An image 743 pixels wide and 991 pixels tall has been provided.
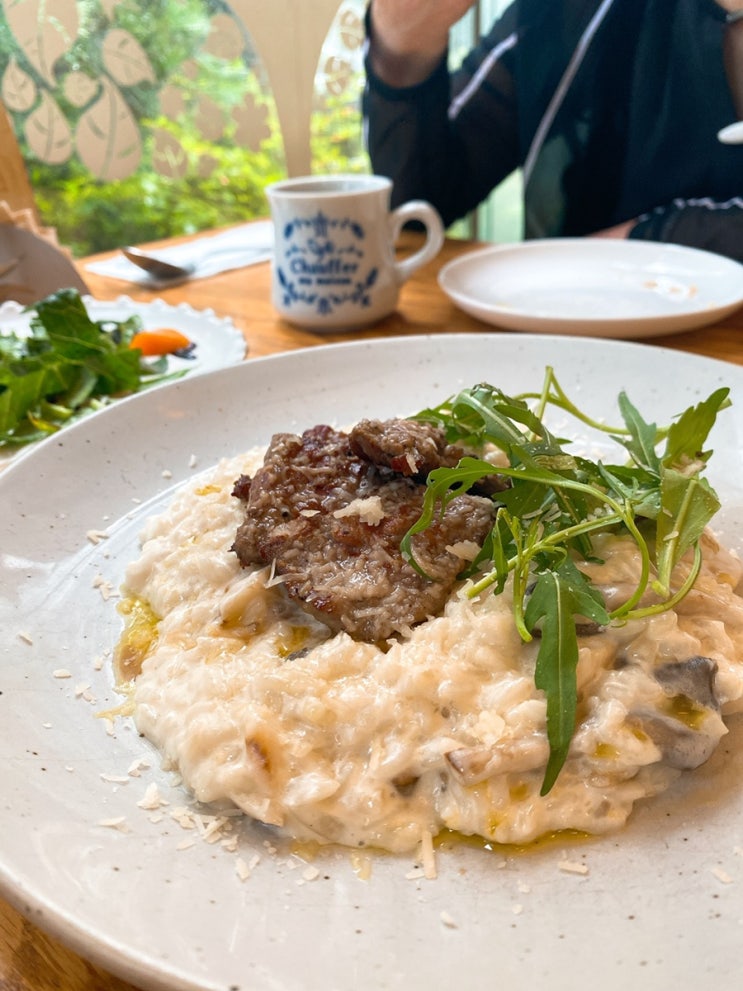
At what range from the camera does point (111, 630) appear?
1.61 meters

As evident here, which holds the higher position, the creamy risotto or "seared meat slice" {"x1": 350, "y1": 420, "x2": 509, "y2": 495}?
"seared meat slice" {"x1": 350, "y1": 420, "x2": 509, "y2": 495}

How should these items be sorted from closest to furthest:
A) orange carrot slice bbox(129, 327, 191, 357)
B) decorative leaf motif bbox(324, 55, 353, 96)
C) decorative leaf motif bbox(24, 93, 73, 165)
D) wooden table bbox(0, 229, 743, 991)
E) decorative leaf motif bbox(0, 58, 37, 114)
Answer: wooden table bbox(0, 229, 743, 991)
orange carrot slice bbox(129, 327, 191, 357)
decorative leaf motif bbox(0, 58, 37, 114)
decorative leaf motif bbox(24, 93, 73, 165)
decorative leaf motif bbox(324, 55, 353, 96)

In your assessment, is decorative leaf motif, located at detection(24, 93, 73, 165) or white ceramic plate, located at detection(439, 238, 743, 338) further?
decorative leaf motif, located at detection(24, 93, 73, 165)

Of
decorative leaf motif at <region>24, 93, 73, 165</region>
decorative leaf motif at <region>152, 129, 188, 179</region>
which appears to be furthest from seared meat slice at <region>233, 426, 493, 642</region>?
decorative leaf motif at <region>152, 129, 188, 179</region>

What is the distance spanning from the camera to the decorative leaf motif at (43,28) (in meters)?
5.38

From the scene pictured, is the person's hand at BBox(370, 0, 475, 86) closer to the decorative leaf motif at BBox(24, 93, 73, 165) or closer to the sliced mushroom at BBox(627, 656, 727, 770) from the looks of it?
the decorative leaf motif at BBox(24, 93, 73, 165)

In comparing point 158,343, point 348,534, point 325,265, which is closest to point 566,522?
point 348,534

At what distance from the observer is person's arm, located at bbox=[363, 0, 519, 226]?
188 inches

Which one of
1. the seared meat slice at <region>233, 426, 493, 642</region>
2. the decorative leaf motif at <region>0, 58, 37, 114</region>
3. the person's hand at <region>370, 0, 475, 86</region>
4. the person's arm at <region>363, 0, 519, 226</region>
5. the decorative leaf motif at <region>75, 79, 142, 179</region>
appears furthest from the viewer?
the decorative leaf motif at <region>75, 79, 142, 179</region>

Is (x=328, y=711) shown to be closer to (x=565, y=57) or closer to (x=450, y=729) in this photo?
(x=450, y=729)

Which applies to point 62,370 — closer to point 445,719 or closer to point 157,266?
point 157,266

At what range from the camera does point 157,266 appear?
4.09 metres

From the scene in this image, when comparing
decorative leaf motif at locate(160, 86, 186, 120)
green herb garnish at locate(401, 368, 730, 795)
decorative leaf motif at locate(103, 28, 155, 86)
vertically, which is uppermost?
decorative leaf motif at locate(103, 28, 155, 86)

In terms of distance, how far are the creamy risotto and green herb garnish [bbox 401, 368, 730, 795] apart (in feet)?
0.15
